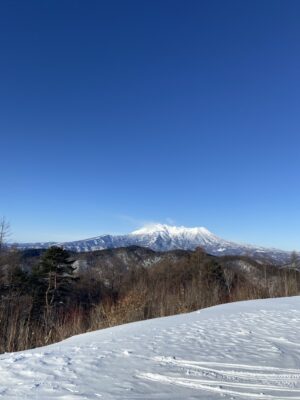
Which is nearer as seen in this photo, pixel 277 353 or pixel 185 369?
pixel 185 369

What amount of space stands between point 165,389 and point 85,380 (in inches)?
34.3

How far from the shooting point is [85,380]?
4.13 meters

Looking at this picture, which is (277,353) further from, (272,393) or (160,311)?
(160,311)

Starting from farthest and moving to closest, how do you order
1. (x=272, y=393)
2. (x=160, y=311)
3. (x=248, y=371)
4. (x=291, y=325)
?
(x=160, y=311)
(x=291, y=325)
(x=248, y=371)
(x=272, y=393)

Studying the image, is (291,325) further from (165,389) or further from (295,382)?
(165,389)

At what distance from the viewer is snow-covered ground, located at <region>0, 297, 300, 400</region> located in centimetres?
379

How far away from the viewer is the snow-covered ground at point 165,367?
3793 mm

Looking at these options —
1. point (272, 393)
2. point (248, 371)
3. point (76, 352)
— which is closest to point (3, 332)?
point (76, 352)

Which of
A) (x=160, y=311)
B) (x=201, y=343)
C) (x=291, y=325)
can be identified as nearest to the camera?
(x=201, y=343)

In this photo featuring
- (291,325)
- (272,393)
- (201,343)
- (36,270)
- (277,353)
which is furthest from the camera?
(36,270)

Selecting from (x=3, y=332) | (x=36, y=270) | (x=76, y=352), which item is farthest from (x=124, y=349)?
(x=36, y=270)

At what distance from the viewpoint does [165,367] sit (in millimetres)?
4676

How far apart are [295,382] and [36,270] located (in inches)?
1514

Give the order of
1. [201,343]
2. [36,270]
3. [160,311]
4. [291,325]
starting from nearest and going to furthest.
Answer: [201,343]
[291,325]
[160,311]
[36,270]
